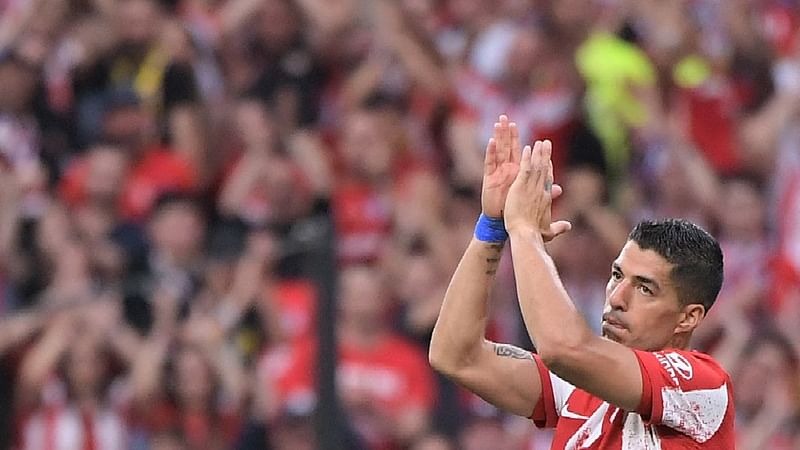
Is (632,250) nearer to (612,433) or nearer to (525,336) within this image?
(612,433)

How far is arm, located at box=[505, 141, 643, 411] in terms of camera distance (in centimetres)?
444

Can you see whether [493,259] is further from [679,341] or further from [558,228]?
[679,341]

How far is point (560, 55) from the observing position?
32.3ft

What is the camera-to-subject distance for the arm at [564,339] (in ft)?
14.6

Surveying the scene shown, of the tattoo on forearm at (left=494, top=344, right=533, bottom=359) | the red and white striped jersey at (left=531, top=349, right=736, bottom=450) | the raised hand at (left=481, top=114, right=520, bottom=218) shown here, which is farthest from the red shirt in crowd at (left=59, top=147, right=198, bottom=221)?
the red and white striped jersey at (left=531, top=349, right=736, bottom=450)

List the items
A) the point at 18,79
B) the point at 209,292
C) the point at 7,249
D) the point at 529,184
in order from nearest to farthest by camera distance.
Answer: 1. the point at 529,184
2. the point at 209,292
3. the point at 7,249
4. the point at 18,79

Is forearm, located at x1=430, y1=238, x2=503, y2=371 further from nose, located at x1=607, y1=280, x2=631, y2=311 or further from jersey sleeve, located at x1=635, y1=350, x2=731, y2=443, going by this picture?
jersey sleeve, located at x1=635, y1=350, x2=731, y2=443

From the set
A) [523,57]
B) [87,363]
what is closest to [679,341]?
[87,363]

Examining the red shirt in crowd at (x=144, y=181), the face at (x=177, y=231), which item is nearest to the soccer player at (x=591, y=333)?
the face at (x=177, y=231)

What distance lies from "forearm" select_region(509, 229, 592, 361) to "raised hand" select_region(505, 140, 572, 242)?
0.11m

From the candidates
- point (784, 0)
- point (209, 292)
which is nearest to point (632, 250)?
point (209, 292)

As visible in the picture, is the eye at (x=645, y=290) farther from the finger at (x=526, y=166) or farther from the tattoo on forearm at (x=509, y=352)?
the tattoo on forearm at (x=509, y=352)

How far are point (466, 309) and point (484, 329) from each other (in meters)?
0.10

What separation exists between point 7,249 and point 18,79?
1227 mm
